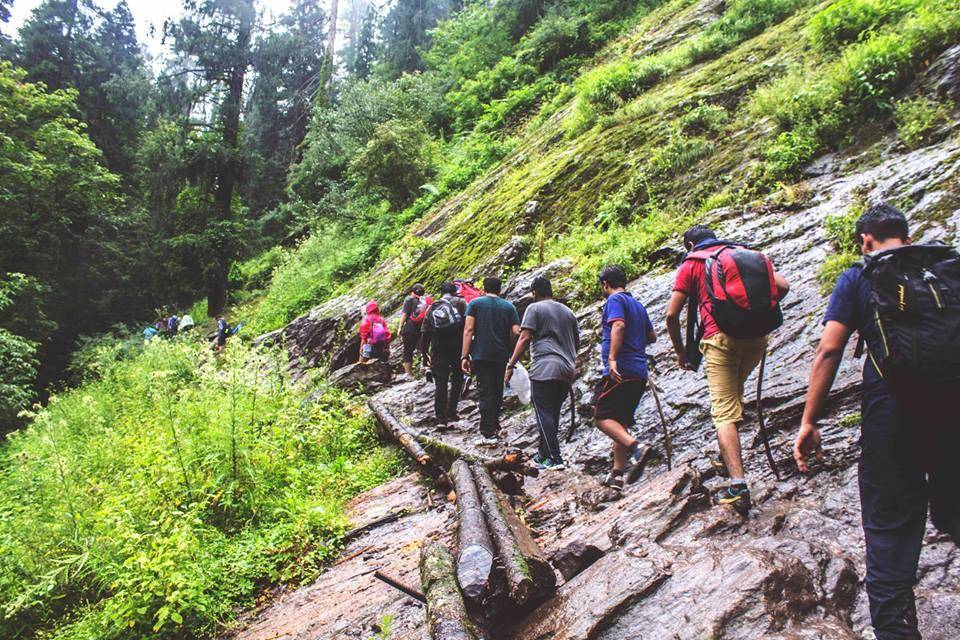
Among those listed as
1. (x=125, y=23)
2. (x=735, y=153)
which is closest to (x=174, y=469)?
(x=735, y=153)

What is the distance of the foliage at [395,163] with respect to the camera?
60.1ft

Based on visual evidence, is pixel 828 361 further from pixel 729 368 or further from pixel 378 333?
pixel 378 333

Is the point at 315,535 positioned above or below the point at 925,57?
below

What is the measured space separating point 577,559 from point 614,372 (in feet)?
6.48

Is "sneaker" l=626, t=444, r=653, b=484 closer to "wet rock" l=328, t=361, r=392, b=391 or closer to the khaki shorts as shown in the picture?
the khaki shorts

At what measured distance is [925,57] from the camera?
23.0 feet

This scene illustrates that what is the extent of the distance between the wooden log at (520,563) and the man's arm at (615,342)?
1.72 meters

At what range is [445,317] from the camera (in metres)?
7.56

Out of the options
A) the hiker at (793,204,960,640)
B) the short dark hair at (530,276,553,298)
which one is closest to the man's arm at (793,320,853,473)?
→ the hiker at (793,204,960,640)

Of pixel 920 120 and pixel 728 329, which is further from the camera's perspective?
pixel 920 120

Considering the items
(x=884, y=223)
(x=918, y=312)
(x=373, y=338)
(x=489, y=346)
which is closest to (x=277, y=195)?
(x=373, y=338)

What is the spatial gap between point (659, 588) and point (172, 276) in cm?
2877

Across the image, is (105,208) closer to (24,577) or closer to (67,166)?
(67,166)

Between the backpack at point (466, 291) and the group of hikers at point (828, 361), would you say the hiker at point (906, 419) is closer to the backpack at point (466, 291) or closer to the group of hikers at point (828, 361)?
the group of hikers at point (828, 361)
